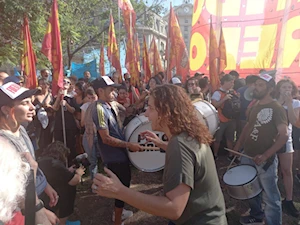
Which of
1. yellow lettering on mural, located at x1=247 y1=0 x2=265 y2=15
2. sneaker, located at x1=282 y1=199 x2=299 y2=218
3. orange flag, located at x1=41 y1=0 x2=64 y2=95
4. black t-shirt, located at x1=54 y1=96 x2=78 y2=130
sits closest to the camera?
sneaker, located at x1=282 y1=199 x2=299 y2=218

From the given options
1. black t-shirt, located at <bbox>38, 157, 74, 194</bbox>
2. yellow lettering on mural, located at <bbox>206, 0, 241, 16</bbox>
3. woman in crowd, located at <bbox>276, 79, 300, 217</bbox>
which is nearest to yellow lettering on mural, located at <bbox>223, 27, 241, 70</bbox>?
yellow lettering on mural, located at <bbox>206, 0, 241, 16</bbox>

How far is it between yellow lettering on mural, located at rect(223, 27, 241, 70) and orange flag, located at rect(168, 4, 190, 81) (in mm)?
1134

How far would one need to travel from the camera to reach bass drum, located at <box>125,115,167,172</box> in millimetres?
4105

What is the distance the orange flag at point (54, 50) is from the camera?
4961 millimetres

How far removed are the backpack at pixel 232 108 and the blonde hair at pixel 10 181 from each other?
514cm

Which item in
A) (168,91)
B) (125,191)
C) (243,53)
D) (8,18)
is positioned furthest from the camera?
(8,18)

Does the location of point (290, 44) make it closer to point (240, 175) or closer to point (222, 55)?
point (222, 55)

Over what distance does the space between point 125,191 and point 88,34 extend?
19886 millimetres

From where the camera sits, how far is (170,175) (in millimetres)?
1617

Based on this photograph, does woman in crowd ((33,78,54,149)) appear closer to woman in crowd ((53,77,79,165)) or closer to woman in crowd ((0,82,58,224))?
woman in crowd ((53,77,79,165))

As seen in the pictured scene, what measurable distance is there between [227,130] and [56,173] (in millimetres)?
4292

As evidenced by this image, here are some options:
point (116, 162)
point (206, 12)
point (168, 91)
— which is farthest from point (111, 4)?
point (168, 91)

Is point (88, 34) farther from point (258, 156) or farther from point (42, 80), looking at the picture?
point (258, 156)

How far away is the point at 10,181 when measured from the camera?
1.18 meters
